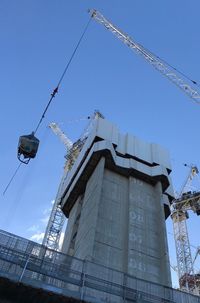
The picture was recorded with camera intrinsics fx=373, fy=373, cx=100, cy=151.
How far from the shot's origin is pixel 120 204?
41656 millimetres

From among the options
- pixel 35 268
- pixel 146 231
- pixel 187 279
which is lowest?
pixel 35 268

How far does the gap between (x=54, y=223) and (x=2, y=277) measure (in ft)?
193

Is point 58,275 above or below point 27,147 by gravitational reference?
below

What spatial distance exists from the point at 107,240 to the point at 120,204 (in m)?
5.45

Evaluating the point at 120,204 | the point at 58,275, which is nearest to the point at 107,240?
the point at 120,204

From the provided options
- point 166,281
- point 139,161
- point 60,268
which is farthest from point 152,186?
point 60,268

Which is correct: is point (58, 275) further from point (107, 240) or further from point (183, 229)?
point (183, 229)

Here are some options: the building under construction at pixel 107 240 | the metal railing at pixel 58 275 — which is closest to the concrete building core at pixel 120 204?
the building under construction at pixel 107 240

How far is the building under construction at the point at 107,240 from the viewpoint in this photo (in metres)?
21.7

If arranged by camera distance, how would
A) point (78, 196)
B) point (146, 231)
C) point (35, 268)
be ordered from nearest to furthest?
point (35, 268), point (146, 231), point (78, 196)

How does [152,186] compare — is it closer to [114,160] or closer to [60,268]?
[114,160]

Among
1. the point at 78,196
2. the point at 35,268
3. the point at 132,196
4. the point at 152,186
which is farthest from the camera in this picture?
the point at 78,196

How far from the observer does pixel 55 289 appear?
68.7 feet

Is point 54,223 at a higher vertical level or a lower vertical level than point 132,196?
higher
